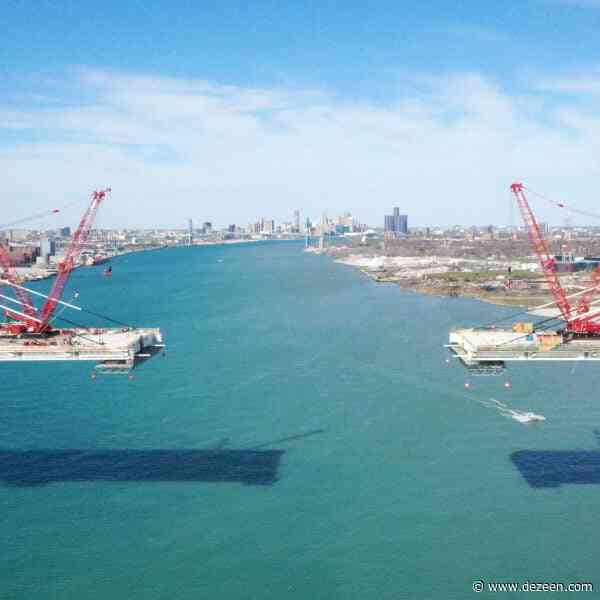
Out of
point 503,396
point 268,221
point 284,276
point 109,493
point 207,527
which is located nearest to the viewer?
point 207,527

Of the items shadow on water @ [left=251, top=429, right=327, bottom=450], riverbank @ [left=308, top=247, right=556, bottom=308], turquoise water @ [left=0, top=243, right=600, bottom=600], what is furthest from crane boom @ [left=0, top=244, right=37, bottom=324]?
riverbank @ [left=308, top=247, right=556, bottom=308]

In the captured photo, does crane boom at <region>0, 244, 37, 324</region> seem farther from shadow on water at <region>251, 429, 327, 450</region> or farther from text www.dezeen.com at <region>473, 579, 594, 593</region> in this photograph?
text www.dezeen.com at <region>473, 579, 594, 593</region>

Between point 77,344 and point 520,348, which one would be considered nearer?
point 520,348

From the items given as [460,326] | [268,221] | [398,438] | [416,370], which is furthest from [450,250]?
[268,221]

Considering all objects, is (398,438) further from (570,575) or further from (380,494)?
(570,575)

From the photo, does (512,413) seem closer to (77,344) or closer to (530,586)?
(530,586)

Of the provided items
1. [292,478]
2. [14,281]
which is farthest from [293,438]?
[14,281]
